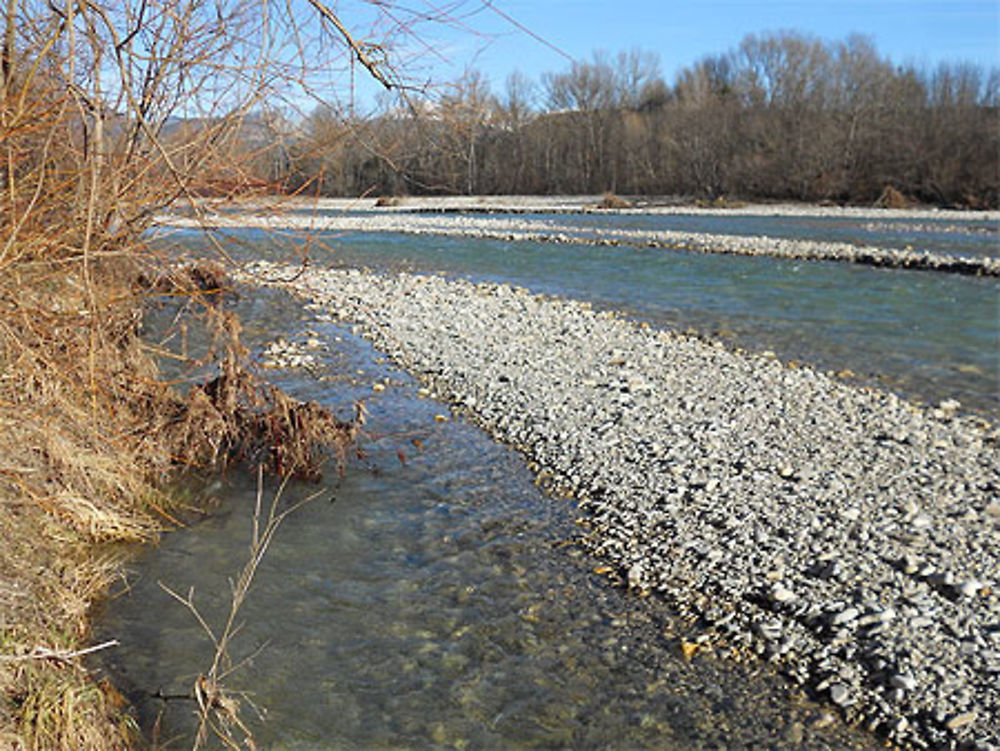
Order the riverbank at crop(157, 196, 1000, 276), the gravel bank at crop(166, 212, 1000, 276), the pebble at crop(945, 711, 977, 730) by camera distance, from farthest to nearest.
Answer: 1. the gravel bank at crop(166, 212, 1000, 276)
2. the riverbank at crop(157, 196, 1000, 276)
3. the pebble at crop(945, 711, 977, 730)

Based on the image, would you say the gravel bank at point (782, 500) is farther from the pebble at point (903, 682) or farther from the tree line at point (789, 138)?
the tree line at point (789, 138)

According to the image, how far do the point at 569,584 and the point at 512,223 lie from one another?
29.5 metres

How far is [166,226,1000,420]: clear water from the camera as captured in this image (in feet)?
33.4

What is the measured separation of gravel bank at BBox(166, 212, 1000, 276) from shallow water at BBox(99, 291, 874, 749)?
7283mm

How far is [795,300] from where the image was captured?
15.2m

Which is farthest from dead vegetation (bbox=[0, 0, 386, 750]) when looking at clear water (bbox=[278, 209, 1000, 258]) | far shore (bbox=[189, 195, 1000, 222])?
far shore (bbox=[189, 195, 1000, 222])

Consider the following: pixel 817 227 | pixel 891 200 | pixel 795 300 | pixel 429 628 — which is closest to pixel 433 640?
pixel 429 628

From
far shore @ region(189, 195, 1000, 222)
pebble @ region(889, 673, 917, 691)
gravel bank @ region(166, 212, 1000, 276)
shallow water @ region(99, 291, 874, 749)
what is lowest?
shallow water @ region(99, 291, 874, 749)

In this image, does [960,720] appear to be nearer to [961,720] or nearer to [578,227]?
[961,720]

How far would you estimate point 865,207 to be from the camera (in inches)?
1561

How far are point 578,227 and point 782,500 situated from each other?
26.6 meters

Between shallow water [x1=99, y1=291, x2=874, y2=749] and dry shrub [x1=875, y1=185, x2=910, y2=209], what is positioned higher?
dry shrub [x1=875, y1=185, x2=910, y2=209]

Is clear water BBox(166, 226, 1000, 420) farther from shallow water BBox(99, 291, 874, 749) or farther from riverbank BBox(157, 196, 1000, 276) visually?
shallow water BBox(99, 291, 874, 749)

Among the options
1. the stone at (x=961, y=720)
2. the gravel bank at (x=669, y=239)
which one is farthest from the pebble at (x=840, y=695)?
the gravel bank at (x=669, y=239)
